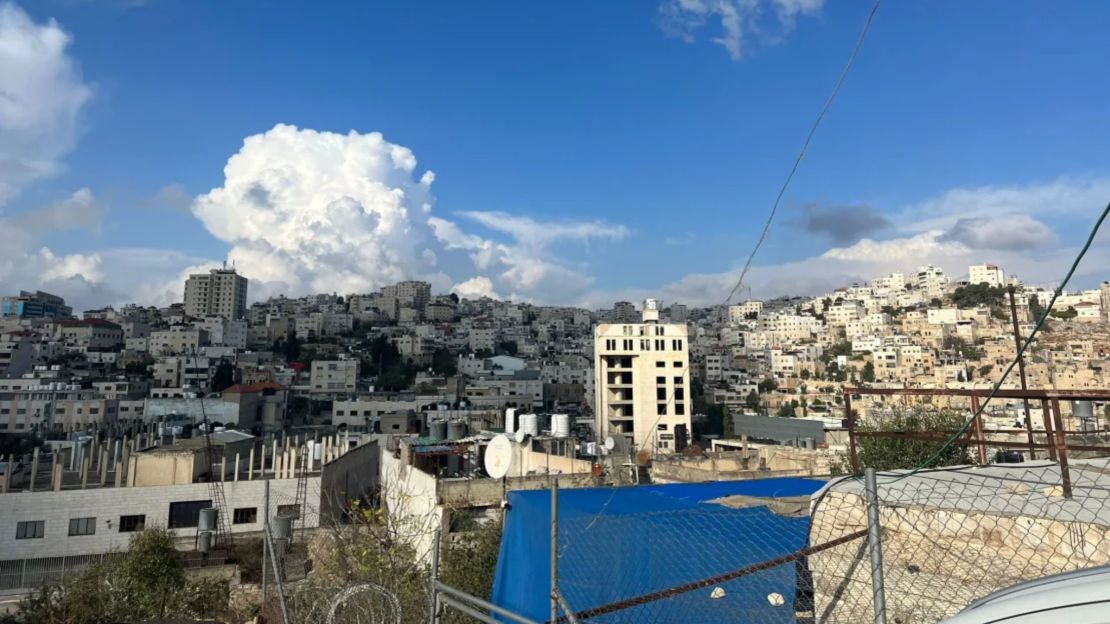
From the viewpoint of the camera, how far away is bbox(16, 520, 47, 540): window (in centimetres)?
1658

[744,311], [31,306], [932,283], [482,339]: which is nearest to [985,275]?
[932,283]

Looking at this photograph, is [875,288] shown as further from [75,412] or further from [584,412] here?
[75,412]

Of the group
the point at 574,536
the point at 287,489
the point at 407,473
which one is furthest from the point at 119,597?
the point at 287,489

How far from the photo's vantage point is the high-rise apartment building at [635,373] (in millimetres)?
41281

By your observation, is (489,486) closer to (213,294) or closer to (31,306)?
(213,294)

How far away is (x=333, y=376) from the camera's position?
6744 cm

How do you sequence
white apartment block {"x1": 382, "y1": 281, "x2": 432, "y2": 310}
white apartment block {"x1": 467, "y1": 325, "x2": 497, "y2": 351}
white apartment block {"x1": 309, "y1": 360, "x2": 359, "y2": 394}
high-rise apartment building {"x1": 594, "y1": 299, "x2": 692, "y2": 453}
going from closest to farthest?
high-rise apartment building {"x1": 594, "y1": 299, "x2": 692, "y2": 453} < white apartment block {"x1": 309, "y1": 360, "x2": 359, "y2": 394} < white apartment block {"x1": 467, "y1": 325, "x2": 497, "y2": 351} < white apartment block {"x1": 382, "y1": 281, "x2": 432, "y2": 310}

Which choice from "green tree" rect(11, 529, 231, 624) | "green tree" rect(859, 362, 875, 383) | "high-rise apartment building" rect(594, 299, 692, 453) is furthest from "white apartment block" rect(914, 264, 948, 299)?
"green tree" rect(11, 529, 231, 624)

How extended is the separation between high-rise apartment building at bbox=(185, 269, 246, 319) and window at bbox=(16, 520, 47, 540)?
353 feet

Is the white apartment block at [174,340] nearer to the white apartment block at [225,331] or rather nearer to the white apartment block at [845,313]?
the white apartment block at [225,331]

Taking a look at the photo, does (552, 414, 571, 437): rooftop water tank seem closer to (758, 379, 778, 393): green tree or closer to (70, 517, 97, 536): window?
(70, 517, 97, 536): window

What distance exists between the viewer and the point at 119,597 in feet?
29.0

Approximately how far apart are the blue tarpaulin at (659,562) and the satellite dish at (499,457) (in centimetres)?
615

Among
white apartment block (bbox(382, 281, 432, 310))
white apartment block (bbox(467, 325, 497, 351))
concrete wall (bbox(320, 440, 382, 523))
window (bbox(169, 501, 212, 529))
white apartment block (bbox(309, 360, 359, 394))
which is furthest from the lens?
white apartment block (bbox(382, 281, 432, 310))
